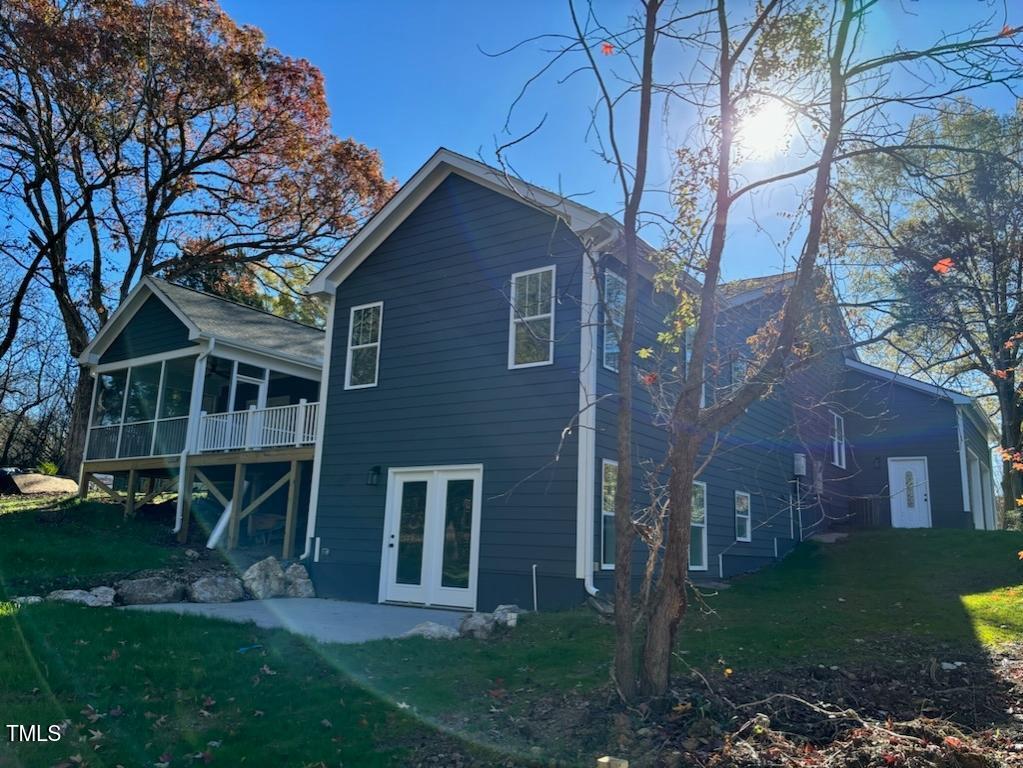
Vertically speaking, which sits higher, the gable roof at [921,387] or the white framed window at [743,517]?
the gable roof at [921,387]

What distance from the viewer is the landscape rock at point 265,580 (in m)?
11.2

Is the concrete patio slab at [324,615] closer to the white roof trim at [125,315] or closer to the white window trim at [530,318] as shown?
the white window trim at [530,318]

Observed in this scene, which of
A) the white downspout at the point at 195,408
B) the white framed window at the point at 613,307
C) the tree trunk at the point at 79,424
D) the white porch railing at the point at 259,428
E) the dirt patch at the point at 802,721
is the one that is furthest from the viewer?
the tree trunk at the point at 79,424

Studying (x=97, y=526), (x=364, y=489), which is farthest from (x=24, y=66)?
(x=364, y=489)

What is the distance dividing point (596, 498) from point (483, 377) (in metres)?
2.57

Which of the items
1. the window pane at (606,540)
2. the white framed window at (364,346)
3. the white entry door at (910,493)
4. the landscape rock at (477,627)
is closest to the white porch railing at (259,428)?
the white framed window at (364,346)

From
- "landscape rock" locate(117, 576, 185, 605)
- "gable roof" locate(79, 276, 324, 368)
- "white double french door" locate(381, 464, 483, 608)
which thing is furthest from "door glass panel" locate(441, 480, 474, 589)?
"gable roof" locate(79, 276, 324, 368)

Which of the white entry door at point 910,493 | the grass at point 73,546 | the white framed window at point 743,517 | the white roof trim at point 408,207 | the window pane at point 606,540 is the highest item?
the white roof trim at point 408,207

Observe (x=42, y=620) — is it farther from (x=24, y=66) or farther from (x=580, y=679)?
(x=24, y=66)

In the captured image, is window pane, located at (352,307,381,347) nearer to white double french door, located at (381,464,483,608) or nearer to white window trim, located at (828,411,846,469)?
white double french door, located at (381,464,483,608)

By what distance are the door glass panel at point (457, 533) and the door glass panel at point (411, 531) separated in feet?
1.66

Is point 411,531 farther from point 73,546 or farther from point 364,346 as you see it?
point 73,546

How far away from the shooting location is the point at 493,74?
6.40 m

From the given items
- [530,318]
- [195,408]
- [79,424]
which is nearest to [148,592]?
Answer: [530,318]
